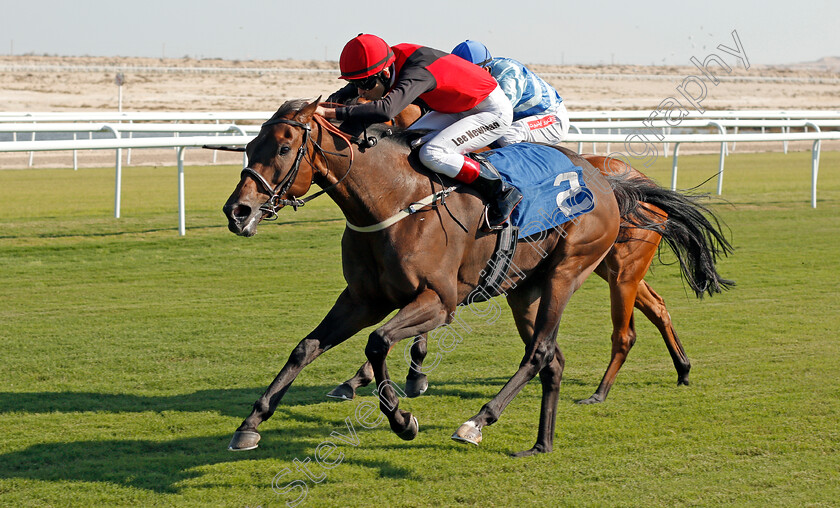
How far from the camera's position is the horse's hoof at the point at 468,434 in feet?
11.9

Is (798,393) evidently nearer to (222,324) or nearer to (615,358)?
(615,358)

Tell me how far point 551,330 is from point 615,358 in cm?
96

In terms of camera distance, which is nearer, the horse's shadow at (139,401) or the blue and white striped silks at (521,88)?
the horse's shadow at (139,401)

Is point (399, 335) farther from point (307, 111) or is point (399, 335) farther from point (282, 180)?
point (307, 111)

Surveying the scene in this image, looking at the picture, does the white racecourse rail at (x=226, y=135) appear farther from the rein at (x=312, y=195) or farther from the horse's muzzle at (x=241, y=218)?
the horse's muzzle at (x=241, y=218)

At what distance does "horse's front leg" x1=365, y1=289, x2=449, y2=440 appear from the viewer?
3541 millimetres

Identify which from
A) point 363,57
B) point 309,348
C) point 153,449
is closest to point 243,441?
point 309,348

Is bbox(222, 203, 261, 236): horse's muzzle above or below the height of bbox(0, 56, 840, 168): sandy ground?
below

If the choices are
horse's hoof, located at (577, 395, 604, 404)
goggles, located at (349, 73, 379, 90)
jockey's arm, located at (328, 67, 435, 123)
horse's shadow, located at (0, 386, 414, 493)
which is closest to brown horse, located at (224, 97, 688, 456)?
jockey's arm, located at (328, 67, 435, 123)

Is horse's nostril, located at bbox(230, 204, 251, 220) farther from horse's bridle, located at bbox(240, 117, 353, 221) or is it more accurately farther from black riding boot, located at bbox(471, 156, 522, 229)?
black riding boot, located at bbox(471, 156, 522, 229)

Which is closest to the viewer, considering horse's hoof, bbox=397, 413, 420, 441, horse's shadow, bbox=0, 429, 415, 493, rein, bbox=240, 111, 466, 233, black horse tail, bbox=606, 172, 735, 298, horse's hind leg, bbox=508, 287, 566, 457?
rein, bbox=240, 111, 466, 233

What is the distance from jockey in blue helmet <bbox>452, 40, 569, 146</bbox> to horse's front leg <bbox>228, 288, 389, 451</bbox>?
145 centimetres

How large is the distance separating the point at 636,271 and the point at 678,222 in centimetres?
57

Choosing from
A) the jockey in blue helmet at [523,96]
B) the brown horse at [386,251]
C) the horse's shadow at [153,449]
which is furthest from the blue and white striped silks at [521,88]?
the horse's shadow at [153,449]
